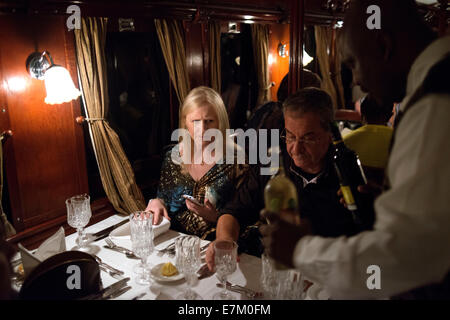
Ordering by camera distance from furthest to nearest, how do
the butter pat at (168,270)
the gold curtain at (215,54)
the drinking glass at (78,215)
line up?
the gold curtain at (215,54), the drinking glass at (78,215), the butter pat at (168,270)

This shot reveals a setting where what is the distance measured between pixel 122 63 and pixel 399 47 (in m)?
3.33

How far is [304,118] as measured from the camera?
6.07ft

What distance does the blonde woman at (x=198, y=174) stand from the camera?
2447 mm

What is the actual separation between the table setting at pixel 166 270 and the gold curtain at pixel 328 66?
6.19 metres

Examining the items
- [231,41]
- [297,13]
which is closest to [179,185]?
[297,13]

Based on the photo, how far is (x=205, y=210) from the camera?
221cm

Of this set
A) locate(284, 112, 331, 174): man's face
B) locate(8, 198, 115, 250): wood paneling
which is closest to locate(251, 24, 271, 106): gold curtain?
locate(8, 198, 115, 250): wood paneling

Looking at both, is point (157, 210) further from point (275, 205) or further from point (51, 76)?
point (51, 76)

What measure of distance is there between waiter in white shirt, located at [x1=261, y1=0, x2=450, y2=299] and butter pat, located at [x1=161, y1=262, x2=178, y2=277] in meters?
0.69

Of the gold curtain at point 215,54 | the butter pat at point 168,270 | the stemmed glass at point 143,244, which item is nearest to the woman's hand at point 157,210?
the stemmed glass at point 143,244

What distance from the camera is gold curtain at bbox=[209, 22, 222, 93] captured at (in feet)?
15.5

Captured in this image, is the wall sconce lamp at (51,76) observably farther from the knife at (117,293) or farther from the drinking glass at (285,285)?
the drinking glass at (285,285)

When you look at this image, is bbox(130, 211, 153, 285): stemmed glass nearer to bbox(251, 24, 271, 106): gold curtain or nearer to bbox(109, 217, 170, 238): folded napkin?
bbox(109, 217, 170, 238): folded napkin
